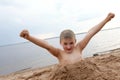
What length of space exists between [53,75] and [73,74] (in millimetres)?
358

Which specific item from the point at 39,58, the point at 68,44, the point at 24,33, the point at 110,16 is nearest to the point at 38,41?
the point at 24,33

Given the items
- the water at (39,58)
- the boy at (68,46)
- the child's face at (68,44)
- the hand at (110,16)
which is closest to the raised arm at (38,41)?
the boy at (68,46)

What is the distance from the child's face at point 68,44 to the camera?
390cm

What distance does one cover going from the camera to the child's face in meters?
3.90

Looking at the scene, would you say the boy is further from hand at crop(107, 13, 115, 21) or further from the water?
the water

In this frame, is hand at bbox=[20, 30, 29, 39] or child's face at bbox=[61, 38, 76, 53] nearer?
hand at bbox=[20, 30, 29, 39]

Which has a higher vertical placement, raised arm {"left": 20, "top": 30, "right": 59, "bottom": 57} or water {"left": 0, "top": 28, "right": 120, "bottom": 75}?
water {"left": 0, "top": 28, "right": 120, "bottom": 75}

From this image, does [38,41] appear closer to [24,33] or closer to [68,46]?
[24,33]

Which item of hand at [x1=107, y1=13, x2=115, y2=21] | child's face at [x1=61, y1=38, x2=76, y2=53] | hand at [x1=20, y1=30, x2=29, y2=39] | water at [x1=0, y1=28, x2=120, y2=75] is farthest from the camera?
water at [x1=0, y1=28, x2=120, y2=75]

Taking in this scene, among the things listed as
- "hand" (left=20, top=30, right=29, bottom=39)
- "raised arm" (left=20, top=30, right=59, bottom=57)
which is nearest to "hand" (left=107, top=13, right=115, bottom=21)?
"raised arm" (left=20, top=30, right=59, bottom=57)

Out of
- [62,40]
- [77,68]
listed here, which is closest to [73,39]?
[62,40]

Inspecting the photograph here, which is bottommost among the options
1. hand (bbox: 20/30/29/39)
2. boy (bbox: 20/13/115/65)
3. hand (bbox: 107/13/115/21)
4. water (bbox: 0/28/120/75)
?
boy (bbox: 20/13/115/65)

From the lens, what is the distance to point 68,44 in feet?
12.9

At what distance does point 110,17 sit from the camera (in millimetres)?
4086
